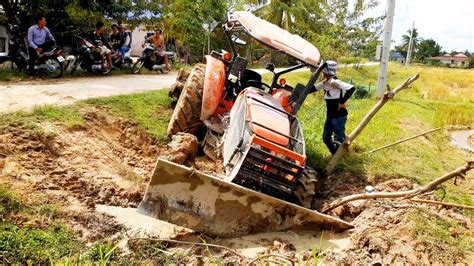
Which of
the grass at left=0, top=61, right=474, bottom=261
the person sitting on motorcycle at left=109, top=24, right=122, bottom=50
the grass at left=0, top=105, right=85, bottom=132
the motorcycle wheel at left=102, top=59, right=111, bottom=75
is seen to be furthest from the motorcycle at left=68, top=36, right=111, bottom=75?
the grass at left=0, top=105, right=85, bottom=132

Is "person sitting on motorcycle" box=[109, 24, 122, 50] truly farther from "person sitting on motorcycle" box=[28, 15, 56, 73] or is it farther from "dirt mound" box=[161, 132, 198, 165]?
"dirt mound" box=[161, 132, 198, 165]

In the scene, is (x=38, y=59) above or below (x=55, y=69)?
above

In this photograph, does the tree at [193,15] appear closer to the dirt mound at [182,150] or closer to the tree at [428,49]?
the dirt mound at [182,150]

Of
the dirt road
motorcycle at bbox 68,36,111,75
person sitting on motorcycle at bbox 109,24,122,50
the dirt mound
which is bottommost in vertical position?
the dirt mound

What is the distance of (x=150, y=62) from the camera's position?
14898 mm

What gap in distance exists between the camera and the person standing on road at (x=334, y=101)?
6.89 metres

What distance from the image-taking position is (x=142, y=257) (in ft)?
13.7

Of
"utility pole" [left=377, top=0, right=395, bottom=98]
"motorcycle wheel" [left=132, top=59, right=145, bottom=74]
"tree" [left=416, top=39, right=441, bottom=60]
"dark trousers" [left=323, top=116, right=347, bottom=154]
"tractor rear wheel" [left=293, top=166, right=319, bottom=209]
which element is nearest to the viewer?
"tractor rear wheel" [left=293, top=166, right=319, bottom=209]

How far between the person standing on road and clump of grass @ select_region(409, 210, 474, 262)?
2.11m

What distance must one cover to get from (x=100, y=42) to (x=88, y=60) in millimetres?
666

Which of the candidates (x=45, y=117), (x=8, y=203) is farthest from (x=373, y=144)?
(x=8, y=203)

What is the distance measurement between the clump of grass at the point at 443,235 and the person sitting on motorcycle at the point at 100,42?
31.6 feet

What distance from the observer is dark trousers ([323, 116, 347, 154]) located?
7.15 m

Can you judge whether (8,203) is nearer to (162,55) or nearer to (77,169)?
(77,169)
